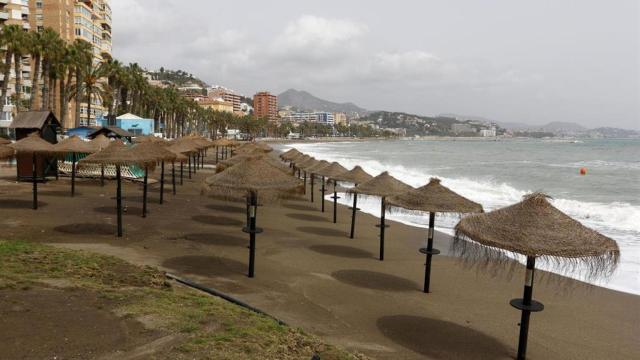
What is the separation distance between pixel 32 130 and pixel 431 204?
18.2 m

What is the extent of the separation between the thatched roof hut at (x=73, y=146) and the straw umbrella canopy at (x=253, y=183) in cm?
816

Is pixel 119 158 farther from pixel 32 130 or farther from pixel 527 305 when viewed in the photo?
pixel 527 305

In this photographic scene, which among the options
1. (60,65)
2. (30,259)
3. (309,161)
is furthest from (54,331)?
(60,65)

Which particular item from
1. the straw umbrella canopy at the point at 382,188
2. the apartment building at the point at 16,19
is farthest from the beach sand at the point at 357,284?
the apartment building at the point at 16,19

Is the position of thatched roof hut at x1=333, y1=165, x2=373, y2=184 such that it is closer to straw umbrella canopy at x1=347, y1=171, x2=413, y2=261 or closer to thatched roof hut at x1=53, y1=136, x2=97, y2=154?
straw umbrella canopy at x1=347, y1=171, x2=413, y2=261

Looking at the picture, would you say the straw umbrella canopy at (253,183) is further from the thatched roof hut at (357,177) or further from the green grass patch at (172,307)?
the thatched roof hut at (357,177)

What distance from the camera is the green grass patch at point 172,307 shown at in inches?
213

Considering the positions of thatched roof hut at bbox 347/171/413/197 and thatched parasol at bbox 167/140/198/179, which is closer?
thatched roof hut at bbox 347/171/413/197

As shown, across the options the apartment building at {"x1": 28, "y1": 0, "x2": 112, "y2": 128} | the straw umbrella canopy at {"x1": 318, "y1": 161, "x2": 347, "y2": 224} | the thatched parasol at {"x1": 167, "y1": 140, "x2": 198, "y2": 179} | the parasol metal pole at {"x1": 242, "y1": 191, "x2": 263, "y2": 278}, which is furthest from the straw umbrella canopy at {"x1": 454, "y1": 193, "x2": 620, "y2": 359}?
the apartment building at {"x1": 28, "y1": 0, "x2": 112, "y2": 128}

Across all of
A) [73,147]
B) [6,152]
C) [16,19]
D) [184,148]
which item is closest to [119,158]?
[6,152]

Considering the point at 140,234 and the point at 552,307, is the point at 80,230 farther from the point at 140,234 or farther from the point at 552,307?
the point at 552,307

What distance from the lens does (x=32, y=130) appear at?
771 inches

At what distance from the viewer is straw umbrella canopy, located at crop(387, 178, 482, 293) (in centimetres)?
908

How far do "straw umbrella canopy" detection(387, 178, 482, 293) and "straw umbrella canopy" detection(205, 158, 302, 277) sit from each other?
2.49 m
